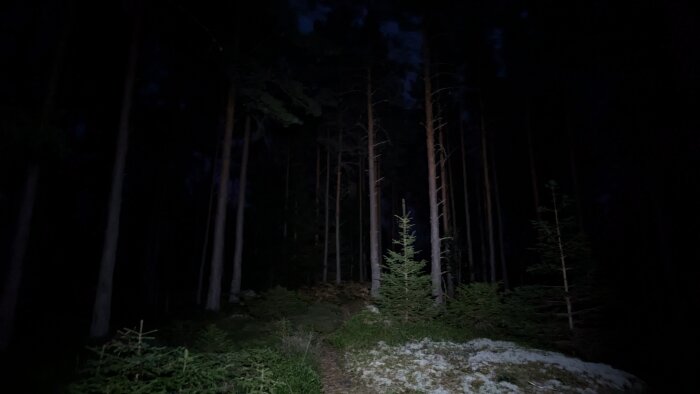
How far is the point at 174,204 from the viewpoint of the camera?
27812 mm

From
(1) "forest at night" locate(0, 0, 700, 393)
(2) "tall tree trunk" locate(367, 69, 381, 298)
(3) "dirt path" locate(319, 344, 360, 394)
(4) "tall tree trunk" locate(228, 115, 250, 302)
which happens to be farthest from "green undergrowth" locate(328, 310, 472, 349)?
Result: (4) "tall tree trunk" locate(228, 115, 250, 302)

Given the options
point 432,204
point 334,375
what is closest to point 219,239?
point 432,204

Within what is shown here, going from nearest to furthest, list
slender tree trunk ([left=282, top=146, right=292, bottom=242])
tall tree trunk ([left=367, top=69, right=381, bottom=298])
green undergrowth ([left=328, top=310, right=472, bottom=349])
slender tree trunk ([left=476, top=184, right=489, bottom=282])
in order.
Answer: green undergrowth ([left=328, top=310, right=472, bottom=349]) < tall tree trunk ([left=367, top=69, right=381, bottom=298]) < slender tree trunk ([left=282, top=146, right=292, bottom=242]) < slender tree trunk ([left=476, top=184, right=489, bottom=282])

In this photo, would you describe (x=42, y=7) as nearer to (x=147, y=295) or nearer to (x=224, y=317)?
(x=224, y=317)

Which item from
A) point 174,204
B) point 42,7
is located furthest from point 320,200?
point 42,7

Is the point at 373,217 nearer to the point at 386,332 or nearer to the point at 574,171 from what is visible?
the point at 386,332

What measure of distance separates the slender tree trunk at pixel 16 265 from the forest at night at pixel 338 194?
6 centimetres

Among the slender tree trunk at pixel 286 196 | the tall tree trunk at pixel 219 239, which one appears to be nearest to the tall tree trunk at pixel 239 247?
the tall tree trunk at pixel 219 239

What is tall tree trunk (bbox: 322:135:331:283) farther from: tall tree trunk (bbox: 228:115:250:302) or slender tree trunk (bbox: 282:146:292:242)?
tall tree trunk (bbox: 228:115:250:302)

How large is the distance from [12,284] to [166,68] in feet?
51.3

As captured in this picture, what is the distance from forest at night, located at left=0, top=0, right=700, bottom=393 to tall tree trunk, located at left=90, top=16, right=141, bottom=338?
0.07 metres

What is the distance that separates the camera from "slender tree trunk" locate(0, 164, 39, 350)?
31.8 ft

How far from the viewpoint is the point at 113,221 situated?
11008 mm

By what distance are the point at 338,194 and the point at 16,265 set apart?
18539mm
